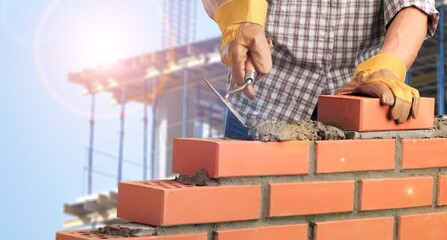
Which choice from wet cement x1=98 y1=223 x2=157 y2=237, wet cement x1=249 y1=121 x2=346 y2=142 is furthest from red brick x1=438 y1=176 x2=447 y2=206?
wet cement x1=98 y1=223 x2=157 y2=237

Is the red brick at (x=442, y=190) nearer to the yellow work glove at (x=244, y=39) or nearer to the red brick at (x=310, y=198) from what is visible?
the red brick at (x=310, y=198)

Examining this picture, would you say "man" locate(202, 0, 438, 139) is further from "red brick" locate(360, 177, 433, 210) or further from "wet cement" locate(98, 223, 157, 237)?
"wet cement" locate(98, 223, 157, 237)

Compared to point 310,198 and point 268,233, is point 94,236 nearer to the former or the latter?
point 268,233

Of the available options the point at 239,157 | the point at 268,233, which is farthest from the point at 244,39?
the point at 268,233

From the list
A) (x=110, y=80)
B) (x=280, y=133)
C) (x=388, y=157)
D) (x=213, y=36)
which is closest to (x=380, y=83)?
(x=388, y=157)

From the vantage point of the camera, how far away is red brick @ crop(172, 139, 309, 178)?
1664 mm

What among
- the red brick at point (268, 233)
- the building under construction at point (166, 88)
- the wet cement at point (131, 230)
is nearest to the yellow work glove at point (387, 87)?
the red brick at point (268, 233)

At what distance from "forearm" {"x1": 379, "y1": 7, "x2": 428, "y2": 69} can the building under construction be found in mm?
11708

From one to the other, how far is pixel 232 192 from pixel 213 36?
1320 cm

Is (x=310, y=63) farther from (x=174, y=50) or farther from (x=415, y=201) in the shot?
(x=174, y=50)

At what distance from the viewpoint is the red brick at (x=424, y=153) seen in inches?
77.9

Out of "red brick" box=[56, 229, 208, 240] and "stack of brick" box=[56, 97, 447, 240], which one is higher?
"stack of brick" box=[56, 97, 447, 240]

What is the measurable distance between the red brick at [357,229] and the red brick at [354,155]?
0.13 meters

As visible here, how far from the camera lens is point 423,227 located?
6.68 feet
